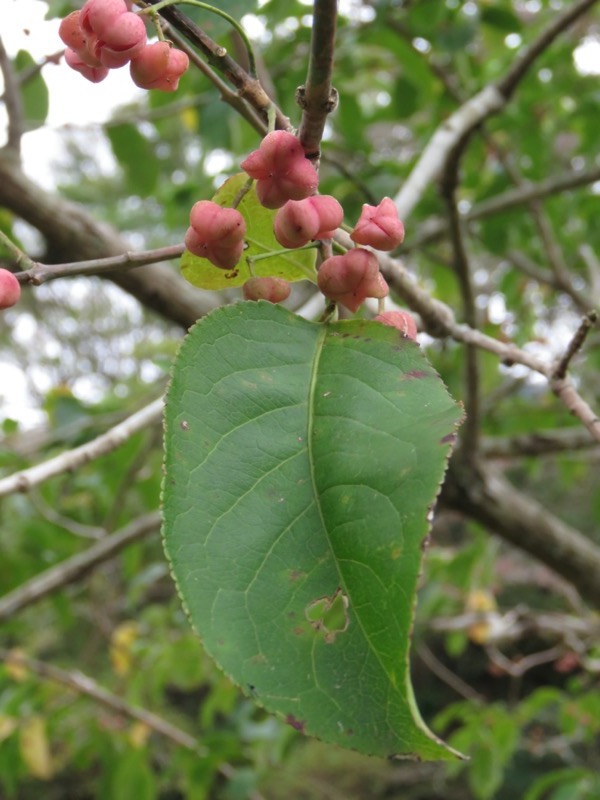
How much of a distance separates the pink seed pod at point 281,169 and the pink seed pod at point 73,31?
5.3 inches

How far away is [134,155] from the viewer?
6.54 ft

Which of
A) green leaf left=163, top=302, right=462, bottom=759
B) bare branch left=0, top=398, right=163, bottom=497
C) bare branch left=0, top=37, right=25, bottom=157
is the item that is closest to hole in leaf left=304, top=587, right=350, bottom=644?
green leaf left=163, top=302, right=462, bottom=759

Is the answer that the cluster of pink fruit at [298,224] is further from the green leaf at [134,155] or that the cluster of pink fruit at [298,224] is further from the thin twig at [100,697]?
the thin twig at [100,697]

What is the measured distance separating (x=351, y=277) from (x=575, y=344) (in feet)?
0.69

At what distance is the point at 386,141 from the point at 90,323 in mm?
8346

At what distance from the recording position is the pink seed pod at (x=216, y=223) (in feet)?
1.60

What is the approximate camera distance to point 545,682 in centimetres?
720

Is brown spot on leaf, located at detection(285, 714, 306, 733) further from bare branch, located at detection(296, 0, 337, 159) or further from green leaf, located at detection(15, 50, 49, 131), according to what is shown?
green leaf, located at detection(15, 50, 49, 131)

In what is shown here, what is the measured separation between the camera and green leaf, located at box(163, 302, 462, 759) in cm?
40

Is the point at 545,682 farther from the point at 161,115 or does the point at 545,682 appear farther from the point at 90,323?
the point at 90,323

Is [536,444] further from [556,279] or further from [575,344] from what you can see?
[575,344]

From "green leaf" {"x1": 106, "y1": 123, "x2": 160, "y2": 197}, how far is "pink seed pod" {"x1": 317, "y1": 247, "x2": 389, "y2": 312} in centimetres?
162

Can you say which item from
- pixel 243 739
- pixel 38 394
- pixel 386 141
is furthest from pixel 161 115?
pixel 38 394

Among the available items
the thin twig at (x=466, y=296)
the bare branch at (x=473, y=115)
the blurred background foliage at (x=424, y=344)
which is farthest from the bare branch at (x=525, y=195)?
the bare branch at (x=473, y=115)
